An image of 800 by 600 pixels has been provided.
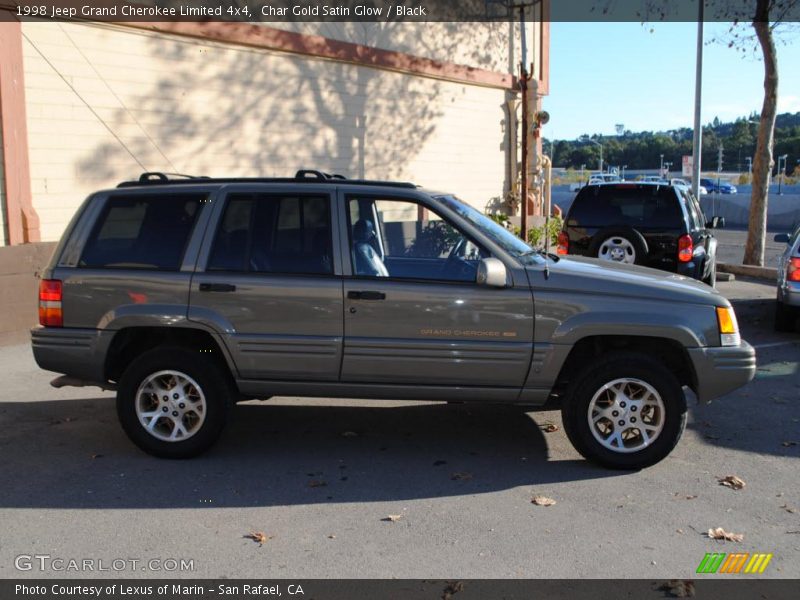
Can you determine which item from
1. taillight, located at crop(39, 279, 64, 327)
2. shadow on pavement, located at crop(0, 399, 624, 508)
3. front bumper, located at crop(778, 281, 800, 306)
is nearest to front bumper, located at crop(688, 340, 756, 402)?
shadow on pavement, located at crop(0, 399, 624, 508)

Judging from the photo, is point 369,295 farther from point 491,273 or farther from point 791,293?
point 791,293

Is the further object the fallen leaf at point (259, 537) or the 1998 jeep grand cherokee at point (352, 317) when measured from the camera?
the 1998 jeep grand cherokee at point (352, 317)

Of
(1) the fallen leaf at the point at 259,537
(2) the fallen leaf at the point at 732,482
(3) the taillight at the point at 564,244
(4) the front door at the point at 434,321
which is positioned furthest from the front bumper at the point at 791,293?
(1) the fallen leaf at the point at 259,537

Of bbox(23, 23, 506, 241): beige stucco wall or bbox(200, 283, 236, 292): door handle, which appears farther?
bbox(23, 23, 506, 241): beige stucco wall

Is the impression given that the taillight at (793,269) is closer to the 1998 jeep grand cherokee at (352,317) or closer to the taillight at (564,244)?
the taillight at (564,244)

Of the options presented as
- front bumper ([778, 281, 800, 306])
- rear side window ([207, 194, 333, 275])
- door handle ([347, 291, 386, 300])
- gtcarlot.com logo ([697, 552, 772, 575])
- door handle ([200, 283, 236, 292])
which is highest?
rear side window ([207, 194, 333, 275])

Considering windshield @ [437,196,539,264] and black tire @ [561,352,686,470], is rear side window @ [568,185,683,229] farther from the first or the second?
black tire @ [561,352,686,470]

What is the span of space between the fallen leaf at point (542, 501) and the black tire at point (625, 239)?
5.60 meters

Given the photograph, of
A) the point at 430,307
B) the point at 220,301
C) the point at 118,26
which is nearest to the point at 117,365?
the point at 220,301

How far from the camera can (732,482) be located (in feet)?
17.9

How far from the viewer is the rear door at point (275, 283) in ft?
18.6

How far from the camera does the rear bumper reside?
5797 millimetres
